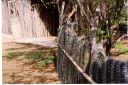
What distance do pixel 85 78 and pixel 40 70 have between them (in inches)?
234

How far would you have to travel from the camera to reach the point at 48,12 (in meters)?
22.4

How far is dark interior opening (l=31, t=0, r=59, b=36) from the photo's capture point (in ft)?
71.3

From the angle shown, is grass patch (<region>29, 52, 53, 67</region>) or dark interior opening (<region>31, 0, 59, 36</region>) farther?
dark interior opening (<region>31, 0, 59, 36</region>)

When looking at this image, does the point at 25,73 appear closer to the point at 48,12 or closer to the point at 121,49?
the point at 121,49

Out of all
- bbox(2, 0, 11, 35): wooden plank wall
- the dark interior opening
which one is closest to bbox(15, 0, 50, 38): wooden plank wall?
the dark interior opening

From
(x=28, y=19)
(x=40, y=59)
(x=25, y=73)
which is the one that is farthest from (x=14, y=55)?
(x=28, y=19)

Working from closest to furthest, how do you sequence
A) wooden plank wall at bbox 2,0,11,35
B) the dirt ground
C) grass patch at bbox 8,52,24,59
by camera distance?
the dirt ground
grass patch at bbox 8,52,24,59
wooden plank wall at bbox 2,0,11,35

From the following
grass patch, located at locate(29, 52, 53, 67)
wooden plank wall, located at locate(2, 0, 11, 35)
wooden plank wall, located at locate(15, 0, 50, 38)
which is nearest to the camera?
grass patch, located at locate(29, 52, 53, 67)

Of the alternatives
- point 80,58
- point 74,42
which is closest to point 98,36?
point 74,42

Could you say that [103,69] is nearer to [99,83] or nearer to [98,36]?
[99,83]

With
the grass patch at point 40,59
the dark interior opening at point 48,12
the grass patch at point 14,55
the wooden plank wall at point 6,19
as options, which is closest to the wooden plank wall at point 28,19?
the dark interior opening at point 48,12

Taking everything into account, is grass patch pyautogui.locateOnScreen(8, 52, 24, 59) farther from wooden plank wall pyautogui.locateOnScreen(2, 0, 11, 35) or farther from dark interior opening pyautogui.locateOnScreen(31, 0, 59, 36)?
wooden plank wall pyautogui.locateOnScreen(2, 0, 11, 35)

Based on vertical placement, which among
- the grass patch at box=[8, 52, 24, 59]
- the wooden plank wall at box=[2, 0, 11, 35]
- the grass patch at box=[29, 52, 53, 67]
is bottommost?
the grass patch at box=[8, 52, 24, 59]

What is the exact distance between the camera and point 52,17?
22.5 meters
